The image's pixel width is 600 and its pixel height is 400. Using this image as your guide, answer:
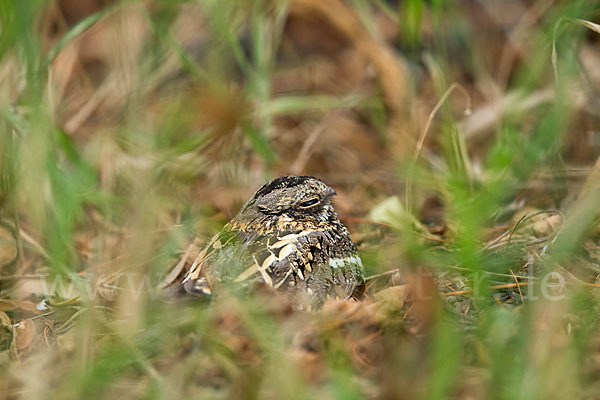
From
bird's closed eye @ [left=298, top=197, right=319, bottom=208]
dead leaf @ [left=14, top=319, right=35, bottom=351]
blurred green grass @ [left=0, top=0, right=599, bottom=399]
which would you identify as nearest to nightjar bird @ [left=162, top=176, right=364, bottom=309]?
bird's closed eye @ [left=298, top=197, right=319, bottom=208]

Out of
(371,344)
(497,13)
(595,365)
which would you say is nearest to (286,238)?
(371,344)

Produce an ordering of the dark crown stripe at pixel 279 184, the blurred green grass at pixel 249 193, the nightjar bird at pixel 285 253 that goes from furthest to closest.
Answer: the dark crown stripe at pixel 279 184 → the nightjar bird at pixel 285 253 → the blurred green grass at pixel 249 193

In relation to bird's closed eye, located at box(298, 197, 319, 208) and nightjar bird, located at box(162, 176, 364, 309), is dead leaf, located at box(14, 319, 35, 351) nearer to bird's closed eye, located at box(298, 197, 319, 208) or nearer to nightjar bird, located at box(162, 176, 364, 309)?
nightjar bird, located at box(162, 176, 364, 309)

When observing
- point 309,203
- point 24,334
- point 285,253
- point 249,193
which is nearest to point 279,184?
point 309,203

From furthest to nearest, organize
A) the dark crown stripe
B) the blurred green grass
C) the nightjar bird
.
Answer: the dark crown stripe, the nightjar bird, the blurred green grass

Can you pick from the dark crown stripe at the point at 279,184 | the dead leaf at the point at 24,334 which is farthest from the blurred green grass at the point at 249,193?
the dark crown stripe at the point at 279,184

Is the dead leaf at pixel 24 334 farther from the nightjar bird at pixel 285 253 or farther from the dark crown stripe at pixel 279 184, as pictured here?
the dark crown stripe at pixel 279 184
